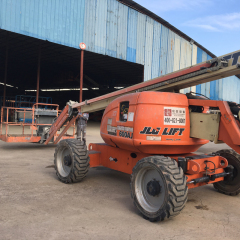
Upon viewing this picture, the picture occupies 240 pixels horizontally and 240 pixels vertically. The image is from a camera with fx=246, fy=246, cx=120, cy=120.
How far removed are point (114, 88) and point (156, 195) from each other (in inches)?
1217

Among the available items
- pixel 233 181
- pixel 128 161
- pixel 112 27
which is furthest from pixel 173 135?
pixel 112 27

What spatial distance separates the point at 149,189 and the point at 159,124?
111cm

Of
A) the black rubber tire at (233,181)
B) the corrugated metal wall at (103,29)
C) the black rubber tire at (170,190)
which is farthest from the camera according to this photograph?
the corrugated metal wall at (103,29)

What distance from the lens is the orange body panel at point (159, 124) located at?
4305mm

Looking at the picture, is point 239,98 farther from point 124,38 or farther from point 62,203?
point 62,203

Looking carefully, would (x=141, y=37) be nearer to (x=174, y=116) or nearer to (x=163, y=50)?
(x=163, y=50)

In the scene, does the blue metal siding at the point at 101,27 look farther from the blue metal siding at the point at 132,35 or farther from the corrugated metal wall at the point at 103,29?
the blue metal siding at the point at 132,35

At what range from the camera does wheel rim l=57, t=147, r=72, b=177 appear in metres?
6.00

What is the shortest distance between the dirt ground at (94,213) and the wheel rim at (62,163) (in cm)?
28

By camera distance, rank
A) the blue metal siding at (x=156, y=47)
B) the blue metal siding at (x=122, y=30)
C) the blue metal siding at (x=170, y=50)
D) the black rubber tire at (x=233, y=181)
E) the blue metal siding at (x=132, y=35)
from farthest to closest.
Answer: the blue metal siding at (x=170, y=50) → the blue metal siding at (x=156, y=47) → the blue metal siding at (x=132, y=35) → the blue metal siding at (x=122, y=30) → the black rubber tire at (x=233, y=181)

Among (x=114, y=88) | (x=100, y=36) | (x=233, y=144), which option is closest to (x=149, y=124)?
(x=233, y=144)

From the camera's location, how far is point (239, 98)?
3288cm

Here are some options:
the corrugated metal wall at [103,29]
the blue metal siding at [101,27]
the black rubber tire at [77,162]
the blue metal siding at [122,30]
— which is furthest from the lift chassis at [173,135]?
the blue metal siding at [122,30]

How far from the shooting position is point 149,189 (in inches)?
158
